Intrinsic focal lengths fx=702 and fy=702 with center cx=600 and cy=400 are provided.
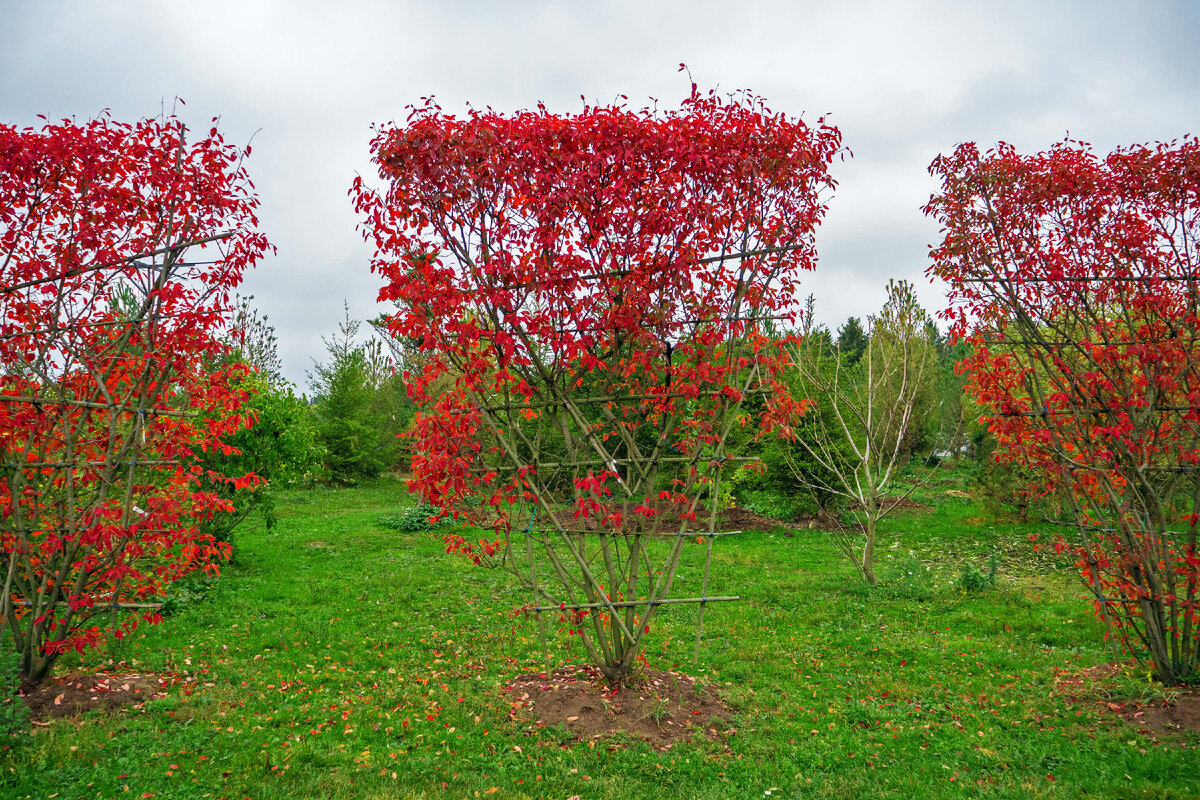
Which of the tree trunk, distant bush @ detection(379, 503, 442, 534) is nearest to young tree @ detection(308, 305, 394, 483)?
distant bush @ detection(379, 503, 442, 534)

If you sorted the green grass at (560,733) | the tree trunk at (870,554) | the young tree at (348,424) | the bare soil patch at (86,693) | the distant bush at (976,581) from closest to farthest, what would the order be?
the green grass at (560,733)
the bare soil patch at (86,693)
the distant bush at (976,581)
the tree trunk at (870,554)
the young tree at (348,424)

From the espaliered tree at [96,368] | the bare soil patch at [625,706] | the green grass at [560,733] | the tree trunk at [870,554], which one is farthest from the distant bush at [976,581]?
the espaliered tree at [96,368]

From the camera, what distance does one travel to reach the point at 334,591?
8.88 metres

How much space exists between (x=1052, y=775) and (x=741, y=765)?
5.93ft

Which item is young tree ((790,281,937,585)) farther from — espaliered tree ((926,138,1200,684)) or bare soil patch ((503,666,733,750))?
bare soil patch ((503,666,733,750))

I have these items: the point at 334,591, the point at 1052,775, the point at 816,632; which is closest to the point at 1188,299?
the point at 1052,775

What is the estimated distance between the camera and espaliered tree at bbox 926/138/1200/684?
16.7ft

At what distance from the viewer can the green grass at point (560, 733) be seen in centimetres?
402

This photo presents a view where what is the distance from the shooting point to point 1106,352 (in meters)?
5.11

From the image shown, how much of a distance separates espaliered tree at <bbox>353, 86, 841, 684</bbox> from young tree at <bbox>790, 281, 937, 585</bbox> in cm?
231

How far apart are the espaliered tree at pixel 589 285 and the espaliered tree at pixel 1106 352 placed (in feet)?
5.38

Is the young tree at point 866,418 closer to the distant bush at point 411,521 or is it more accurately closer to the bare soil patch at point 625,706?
the bare soil patch at point 625,706

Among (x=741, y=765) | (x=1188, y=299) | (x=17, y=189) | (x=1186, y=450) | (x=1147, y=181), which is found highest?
(x=1147, y=181)

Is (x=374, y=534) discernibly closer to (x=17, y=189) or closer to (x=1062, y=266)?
(x=17, y=189)
